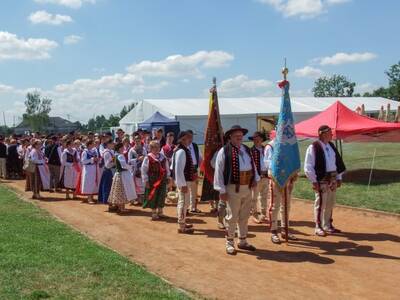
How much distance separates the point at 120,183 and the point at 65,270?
16.5 feet

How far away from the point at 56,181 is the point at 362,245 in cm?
1018

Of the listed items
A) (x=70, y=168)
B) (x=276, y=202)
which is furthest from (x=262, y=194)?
(x=70, y=168)

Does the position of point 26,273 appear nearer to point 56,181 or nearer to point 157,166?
point 157,166

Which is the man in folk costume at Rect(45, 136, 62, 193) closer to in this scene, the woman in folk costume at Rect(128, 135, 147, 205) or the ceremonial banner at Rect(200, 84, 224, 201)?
the woman in folk costume at Rect(128, 135, 147, 205)

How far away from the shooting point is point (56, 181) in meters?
15.6

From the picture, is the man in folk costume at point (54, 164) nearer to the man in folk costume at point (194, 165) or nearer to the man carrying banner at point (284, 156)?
the man in folk costume at point (194, 165)

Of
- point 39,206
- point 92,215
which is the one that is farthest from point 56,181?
point 92,215

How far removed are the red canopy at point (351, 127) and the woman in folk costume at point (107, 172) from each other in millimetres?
7220

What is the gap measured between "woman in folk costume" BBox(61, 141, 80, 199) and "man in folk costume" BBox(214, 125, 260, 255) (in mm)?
7653

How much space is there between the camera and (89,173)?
43.3 feet

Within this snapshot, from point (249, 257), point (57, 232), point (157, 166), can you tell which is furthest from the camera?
point (157, 166)

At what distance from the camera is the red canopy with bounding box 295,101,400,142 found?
15.4m

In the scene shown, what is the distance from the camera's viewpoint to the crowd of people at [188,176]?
7836mm

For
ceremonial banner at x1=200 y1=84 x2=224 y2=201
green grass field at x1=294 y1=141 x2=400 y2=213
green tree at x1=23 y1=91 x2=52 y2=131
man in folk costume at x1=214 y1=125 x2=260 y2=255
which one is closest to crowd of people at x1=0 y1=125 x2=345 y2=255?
man in folk costume at x1=214 y1=125 x2=260 y2=255
